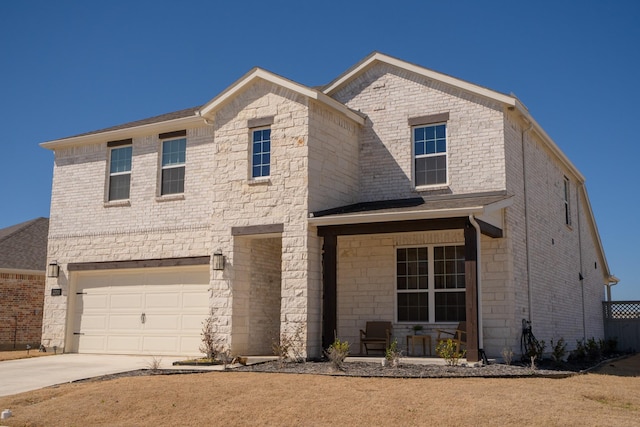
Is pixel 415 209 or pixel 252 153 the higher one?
pixel 252 153

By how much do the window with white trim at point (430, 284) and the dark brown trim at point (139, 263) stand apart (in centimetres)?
505

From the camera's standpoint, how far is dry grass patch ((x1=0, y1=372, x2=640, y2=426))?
30.4ft

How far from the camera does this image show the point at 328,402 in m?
10.1

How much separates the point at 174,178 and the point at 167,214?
3.42ft

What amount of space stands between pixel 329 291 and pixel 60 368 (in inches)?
252

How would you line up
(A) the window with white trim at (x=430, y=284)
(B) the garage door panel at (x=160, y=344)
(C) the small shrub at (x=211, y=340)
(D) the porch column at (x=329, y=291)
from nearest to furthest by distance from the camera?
(D) the porch column at (x=329, y=291)
(C) the small shrub at (x=211, y=340)
(A) the window with white trim at (x=430, y=284)
(B) the garage door panel at (x=160, y=344)

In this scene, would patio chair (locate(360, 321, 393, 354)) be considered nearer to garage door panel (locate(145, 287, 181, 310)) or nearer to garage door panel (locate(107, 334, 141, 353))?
garage door panel (locate(145, 287, 181, 310))

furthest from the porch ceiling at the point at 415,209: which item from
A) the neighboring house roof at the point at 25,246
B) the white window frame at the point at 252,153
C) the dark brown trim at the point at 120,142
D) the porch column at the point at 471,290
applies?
the neighboring house roof at the point at 25,246

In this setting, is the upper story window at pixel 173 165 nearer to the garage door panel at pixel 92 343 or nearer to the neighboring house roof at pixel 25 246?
the garage door panel at pixel 92 343

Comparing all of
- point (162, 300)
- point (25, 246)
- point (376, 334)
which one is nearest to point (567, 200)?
point (376, 334)

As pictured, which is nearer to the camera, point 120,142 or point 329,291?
point 329,291

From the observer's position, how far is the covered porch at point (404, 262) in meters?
14.6

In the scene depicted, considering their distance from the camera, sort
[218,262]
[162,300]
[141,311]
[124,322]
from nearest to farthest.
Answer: [218,262] → [162,300] → [141,311] → [124,322]

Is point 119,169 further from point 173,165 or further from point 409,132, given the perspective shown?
point 409,132
